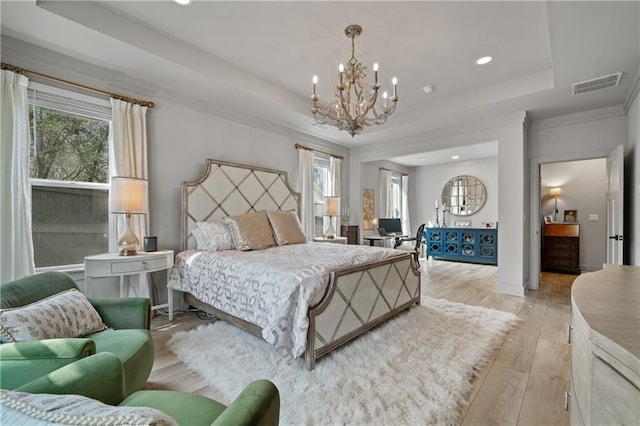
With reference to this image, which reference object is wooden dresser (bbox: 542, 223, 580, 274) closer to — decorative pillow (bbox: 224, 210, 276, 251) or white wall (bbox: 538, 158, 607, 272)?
white wall (bbox: 538, 158, 607, 272)

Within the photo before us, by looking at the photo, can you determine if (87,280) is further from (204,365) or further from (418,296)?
(418,296)

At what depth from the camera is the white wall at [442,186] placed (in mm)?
7455

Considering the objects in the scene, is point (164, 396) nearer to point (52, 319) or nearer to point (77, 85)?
point (52, 319)

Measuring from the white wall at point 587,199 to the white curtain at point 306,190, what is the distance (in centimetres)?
467

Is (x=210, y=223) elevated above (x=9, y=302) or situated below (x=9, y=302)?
above

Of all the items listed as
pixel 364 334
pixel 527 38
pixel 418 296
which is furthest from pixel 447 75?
pixel 364 334

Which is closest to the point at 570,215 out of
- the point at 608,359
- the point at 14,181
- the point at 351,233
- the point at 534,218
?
the point at 534,218

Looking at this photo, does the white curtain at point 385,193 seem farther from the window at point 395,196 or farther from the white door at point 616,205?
the white door at point 616,205

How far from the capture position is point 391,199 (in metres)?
8.11

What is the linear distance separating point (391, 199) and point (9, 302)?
764cm

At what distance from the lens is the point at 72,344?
125cm

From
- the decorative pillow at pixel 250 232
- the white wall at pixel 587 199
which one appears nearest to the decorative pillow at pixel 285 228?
the decorative pillow at pixel 250 232

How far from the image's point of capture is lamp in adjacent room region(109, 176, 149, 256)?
2744 mm

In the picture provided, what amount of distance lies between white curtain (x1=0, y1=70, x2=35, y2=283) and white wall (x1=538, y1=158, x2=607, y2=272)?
772 centimetres
